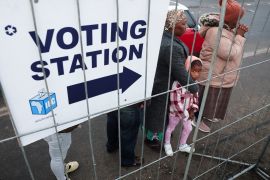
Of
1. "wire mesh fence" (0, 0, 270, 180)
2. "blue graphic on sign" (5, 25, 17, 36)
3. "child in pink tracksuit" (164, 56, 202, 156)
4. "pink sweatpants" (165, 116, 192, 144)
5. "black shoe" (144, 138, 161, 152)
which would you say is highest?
"blue graphic on sign" (5, 25, 17, 36)

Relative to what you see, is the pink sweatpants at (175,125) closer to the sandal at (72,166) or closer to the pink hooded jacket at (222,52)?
the pink hooded jacket at (222,52)

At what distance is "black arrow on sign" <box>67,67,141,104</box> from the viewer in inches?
42.7

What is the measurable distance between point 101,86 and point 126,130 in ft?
4.42

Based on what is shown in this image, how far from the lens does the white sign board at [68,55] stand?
0.85 metres

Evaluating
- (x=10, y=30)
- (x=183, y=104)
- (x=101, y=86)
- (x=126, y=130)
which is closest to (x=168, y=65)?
(x=183, y=104)

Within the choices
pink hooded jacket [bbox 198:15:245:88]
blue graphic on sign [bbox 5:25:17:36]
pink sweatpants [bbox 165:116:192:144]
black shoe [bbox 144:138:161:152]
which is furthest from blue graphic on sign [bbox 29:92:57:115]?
black shoe [bbox 144:138:161:152]

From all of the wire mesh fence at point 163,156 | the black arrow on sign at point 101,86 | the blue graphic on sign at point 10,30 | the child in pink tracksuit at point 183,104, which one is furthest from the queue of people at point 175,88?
the blue graphic on sign at point 10,30

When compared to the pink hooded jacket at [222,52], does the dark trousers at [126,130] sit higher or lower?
lower

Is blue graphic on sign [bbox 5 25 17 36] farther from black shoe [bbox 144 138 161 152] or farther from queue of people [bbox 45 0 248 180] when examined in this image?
black shoe [bbox 144 138 161 152]

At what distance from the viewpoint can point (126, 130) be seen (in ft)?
8.00

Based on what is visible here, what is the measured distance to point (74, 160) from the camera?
2834 millimetres

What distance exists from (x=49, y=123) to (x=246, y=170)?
2339 mm

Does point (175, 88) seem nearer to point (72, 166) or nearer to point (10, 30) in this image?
point (72, 166)

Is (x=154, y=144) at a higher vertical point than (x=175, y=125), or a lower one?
lower
